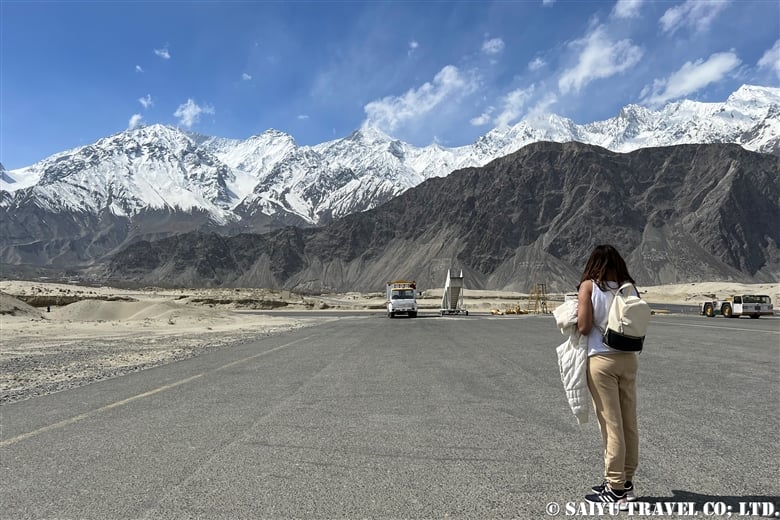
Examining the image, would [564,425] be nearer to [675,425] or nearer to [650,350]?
[675,425]

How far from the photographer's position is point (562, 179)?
190250 mm

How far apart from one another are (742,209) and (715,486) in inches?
7465

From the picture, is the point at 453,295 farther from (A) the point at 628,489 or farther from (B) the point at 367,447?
(A) the point at 628,489

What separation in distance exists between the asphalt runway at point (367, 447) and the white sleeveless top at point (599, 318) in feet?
4.28

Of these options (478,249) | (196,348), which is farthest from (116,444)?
(478,249)

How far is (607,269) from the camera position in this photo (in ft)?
16.0

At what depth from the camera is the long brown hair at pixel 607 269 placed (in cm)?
486

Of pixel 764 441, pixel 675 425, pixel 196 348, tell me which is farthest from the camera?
pixel 196 348

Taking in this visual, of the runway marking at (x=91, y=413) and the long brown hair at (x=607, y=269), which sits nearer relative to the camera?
the long brown hair at (x=607, y=269)

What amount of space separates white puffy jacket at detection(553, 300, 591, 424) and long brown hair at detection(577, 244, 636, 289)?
280mm

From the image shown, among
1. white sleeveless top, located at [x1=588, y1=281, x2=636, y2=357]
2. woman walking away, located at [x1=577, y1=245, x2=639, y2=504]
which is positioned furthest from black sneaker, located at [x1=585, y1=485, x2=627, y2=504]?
white sleeveless top, located at [x1=588, y1=281, x2=636, y2=357]

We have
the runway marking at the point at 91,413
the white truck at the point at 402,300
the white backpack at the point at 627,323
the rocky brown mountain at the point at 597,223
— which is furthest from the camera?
the rocky brown mountain at the point at 597,223

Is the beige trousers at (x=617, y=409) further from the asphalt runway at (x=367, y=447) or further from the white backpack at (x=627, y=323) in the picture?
the asphalt runway at (x=367, y=447)

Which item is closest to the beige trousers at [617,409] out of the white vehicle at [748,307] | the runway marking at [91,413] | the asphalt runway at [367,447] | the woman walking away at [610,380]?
the woman walking away at [610,380]
